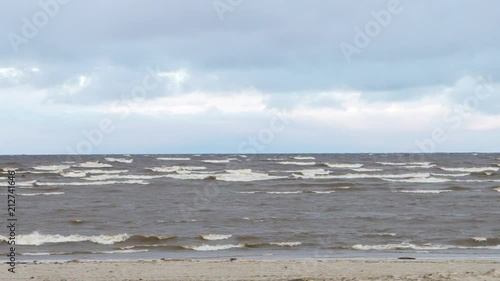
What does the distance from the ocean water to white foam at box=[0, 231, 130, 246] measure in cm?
3

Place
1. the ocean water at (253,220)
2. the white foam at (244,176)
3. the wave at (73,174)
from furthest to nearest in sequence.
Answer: the wave at (73,174), the white foam at (244,176), the ocean water at (253,220)

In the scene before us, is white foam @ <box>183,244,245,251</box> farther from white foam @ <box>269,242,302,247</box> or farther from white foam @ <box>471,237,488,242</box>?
white foam @ <box>471,237,488,242</box>

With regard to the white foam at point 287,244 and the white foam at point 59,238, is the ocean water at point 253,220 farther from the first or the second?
the white foam at point 287,244

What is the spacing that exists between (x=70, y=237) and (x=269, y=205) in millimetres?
12530

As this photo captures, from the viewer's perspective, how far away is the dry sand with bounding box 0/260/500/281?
44.9 ft

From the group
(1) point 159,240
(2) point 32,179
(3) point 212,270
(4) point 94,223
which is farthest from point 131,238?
(2) point 32,179

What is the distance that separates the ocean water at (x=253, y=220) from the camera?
64.0ft

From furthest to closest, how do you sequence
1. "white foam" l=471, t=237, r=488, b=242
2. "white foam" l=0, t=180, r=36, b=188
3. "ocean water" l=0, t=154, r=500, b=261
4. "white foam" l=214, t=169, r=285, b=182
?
"white foam" l=214, t=169, r=285, b=182
"white foam" l=0, t=180, r=36, b=188
"white foam" l=471, t=237, r=488, b=242
"ocean water" l=0, t=154, r=500, b=261

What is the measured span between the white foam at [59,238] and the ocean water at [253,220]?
0.03m

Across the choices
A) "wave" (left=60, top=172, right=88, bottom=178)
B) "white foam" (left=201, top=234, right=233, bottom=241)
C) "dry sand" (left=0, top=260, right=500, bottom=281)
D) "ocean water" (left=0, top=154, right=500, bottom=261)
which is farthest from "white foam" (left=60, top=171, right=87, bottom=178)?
"dry sand" (left=0, top=260, right=500, bottom=281)

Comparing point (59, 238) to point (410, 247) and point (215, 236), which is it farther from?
point (410, 247)

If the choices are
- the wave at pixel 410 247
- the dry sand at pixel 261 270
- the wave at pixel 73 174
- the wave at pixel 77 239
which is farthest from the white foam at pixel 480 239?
the wave at pixel 73 174

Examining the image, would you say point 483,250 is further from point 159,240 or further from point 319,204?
point 319,204

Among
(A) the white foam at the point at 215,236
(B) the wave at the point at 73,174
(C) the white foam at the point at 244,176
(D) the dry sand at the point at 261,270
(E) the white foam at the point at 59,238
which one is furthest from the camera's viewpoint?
(B) the wave at the point at 73,174
